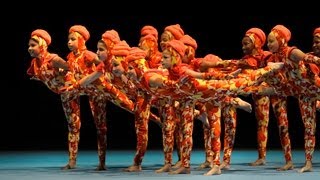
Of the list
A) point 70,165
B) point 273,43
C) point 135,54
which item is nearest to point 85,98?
point 70,165

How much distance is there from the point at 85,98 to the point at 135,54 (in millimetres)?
5779

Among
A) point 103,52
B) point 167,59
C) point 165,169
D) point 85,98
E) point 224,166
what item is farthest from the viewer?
point 85,98

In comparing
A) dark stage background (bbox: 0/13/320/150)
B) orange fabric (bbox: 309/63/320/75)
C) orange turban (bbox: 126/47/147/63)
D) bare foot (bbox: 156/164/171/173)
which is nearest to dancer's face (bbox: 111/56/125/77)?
orange turban (bbox: 126/47/147/63)

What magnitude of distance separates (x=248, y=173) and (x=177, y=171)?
724mm

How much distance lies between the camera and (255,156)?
37.1 ft

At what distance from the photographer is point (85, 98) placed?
47.8 ft

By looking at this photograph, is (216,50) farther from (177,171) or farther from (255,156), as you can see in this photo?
(177,171)

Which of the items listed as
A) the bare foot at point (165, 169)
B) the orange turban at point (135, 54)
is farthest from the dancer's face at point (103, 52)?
the bare foot at point (165, 169)

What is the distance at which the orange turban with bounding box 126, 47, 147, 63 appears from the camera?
8.87 metres

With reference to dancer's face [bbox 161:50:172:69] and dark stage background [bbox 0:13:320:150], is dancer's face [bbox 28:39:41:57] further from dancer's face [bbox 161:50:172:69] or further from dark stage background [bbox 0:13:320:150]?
dark stage background [bbox 0:13:320:150]

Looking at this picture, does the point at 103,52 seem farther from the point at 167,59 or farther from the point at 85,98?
the point at 85,98

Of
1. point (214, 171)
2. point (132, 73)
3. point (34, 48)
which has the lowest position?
point (214, 171)

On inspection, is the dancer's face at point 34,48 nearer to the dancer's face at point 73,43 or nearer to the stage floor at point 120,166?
the dancer's face at point 73,43

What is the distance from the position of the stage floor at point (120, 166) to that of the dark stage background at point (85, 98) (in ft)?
3.95
